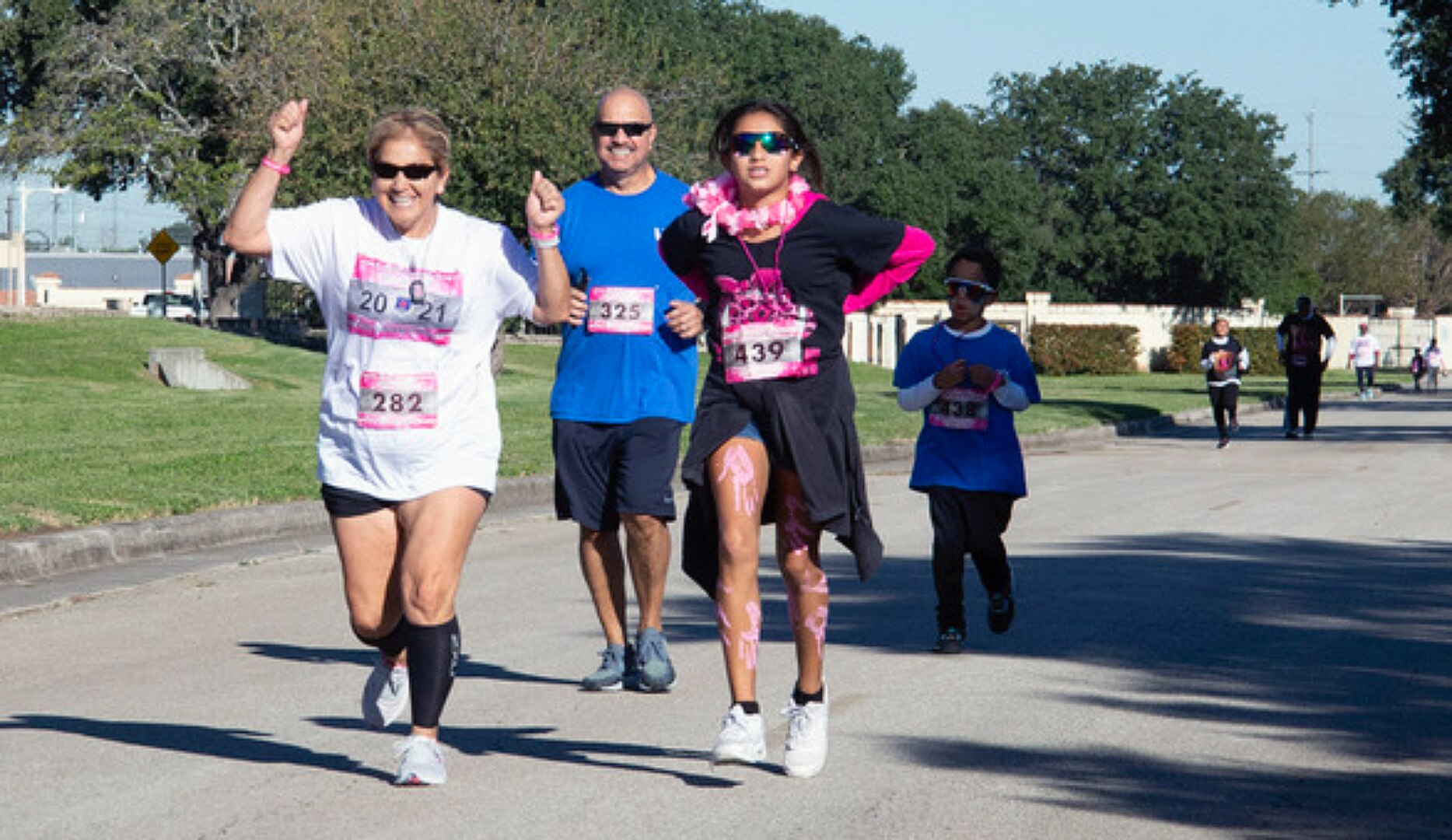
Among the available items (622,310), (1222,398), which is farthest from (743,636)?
(1222,398)

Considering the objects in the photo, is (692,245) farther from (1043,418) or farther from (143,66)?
(143,66)

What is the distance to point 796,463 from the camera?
5.81 metres

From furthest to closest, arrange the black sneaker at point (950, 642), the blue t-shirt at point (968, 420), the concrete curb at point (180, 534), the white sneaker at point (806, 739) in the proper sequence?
the concrete curb at point (180, 534) → the blue t-shirt at point (968, 420) → the black sneaker at point (950, 642) → the white sneaker at point (806, 739)

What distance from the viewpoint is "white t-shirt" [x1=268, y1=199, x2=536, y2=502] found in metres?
5.71

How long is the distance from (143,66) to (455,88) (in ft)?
68.5

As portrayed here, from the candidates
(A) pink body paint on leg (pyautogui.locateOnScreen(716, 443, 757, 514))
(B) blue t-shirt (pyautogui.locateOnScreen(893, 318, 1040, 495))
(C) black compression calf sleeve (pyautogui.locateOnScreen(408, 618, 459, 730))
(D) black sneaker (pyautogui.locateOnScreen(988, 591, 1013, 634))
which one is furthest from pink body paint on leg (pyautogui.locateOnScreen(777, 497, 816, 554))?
(D) black sneaker (pyautogui.locateOnScreen(988, 591, 1013, 634))

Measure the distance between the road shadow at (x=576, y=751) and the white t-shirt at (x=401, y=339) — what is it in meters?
0.94

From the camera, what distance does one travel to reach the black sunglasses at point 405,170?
573 cm

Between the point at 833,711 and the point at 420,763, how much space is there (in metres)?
1.85

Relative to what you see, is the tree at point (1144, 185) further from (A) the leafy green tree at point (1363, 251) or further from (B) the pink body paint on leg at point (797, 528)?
(B) the pink body paint on leg at point (797, 528)

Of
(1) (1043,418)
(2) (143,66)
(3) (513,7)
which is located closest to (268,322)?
(2) (143,66)

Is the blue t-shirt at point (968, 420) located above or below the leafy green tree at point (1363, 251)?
below

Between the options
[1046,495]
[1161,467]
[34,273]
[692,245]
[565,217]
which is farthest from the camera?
[34,273]

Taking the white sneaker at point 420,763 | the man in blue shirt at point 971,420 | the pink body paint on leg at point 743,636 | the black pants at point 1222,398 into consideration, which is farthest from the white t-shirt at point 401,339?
the black pants at point 1222,398
